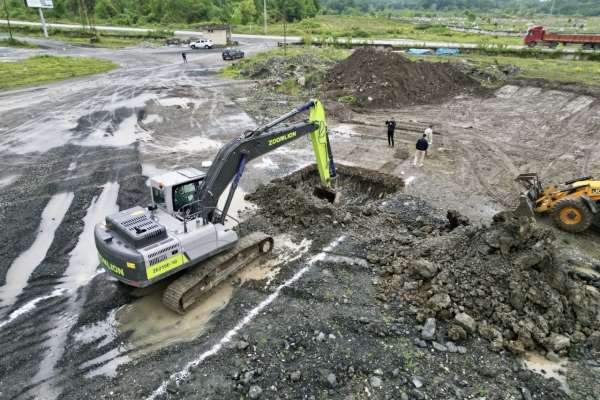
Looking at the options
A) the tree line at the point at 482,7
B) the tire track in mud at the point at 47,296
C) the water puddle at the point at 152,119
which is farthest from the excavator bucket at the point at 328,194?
the tree line at the point at 482,7

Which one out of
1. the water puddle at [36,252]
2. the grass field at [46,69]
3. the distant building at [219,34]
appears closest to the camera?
the water puddle at [36,252]

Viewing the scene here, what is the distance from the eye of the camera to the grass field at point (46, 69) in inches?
1209

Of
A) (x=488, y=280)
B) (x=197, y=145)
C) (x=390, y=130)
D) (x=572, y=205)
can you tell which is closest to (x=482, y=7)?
(x=390, y=130)

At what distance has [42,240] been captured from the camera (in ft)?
35.3

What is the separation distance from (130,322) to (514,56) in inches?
1772

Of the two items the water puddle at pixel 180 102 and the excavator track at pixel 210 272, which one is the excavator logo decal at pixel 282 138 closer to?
the excavator track at pixel 210 272

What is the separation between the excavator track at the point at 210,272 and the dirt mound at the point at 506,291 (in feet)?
9.97

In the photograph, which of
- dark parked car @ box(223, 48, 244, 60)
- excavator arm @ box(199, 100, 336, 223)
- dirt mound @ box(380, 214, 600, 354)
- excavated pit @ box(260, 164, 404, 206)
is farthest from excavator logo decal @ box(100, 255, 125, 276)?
dark parked car @ box(223, 48, 244, 60)

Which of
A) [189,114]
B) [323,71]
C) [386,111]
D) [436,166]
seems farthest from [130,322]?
[323,71]

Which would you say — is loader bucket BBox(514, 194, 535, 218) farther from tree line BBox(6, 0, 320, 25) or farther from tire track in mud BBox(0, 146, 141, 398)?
tree line BBox(6, 0, 320, 25)

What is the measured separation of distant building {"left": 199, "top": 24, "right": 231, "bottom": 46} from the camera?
5234 centimetres

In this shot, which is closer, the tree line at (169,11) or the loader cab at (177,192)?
the loader cab at (177,192)

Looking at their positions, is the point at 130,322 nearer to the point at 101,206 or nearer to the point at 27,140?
the point at 101,206

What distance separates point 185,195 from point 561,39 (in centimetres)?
4990
